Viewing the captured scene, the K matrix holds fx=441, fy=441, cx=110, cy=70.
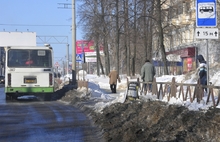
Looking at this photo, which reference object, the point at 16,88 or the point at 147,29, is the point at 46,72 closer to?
the point at 16,88

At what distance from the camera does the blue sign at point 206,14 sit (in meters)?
10.8

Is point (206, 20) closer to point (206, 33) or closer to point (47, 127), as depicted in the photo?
point (206, 33)

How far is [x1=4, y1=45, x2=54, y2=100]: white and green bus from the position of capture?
23797 millimetres

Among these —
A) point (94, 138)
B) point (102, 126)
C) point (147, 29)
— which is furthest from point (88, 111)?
point (147, 29)

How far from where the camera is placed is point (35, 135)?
437 inches

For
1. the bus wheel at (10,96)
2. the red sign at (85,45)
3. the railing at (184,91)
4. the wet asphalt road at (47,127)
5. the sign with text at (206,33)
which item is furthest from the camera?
the red sign at (85,45)

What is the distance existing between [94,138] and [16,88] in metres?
14.2

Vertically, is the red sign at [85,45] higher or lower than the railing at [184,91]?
higher

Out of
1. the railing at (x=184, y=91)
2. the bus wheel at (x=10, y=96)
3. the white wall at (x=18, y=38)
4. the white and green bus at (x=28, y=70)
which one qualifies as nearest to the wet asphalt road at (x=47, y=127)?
the railing at (x=184, y=91)

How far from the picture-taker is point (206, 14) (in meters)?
10.9

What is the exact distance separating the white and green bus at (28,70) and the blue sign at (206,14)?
1445 centimetres

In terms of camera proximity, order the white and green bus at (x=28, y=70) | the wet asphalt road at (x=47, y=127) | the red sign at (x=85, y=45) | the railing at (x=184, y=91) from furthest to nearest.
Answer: the red sign at (x=85, y=45) < the white and green bus at (x=28, y=70) < the railing at (x=184, y=91) < the wet asphalt road at (x=47, y=127)

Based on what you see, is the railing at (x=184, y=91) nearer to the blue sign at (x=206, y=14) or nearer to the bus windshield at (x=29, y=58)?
the blue sign at (x=206, y=14)

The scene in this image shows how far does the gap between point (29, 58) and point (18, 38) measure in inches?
1383
